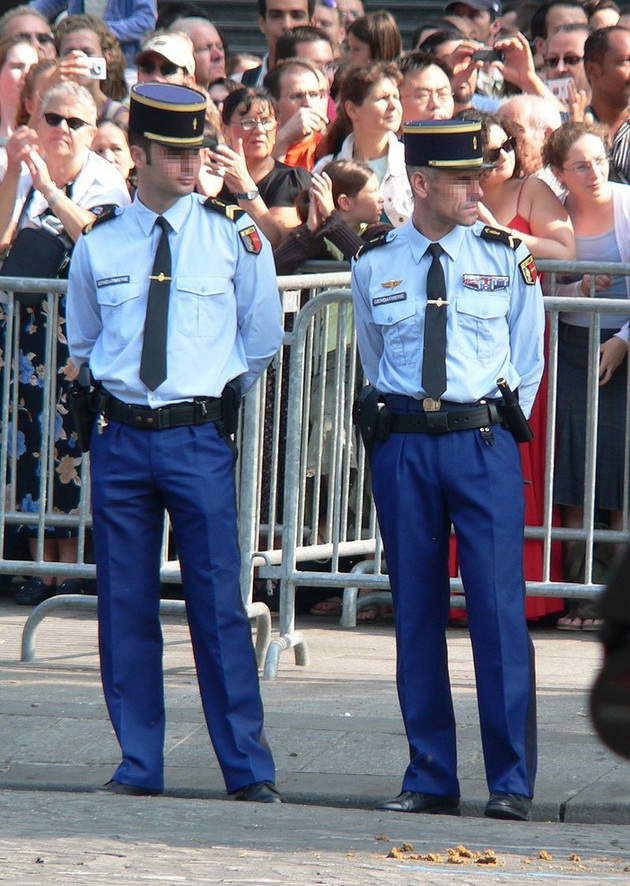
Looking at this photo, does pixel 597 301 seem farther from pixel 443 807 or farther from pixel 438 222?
pixel 443 807

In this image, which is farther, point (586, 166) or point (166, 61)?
point (166, 61)

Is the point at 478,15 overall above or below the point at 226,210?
above

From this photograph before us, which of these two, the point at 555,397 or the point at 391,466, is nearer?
the point at 391,466

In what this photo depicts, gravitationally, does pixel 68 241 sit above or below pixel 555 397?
above

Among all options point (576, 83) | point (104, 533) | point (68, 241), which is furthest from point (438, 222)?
point (576, 83)

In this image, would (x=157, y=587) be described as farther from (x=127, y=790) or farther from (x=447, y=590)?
(x=447, y=590)

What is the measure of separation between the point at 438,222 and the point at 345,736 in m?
1.92

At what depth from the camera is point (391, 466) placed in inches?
221

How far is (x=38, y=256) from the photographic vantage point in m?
7.82

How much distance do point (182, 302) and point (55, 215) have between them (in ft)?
7.90

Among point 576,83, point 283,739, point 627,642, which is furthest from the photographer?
point 576,83

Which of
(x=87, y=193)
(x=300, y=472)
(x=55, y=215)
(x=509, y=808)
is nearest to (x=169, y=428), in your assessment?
(x=509, y=808)

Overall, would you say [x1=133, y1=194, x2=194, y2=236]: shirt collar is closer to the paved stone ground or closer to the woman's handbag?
the paved stone ground

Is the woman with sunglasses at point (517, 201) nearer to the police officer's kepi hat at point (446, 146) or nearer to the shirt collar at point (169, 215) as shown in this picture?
the police officer's kepi hat at point (446, 146)
